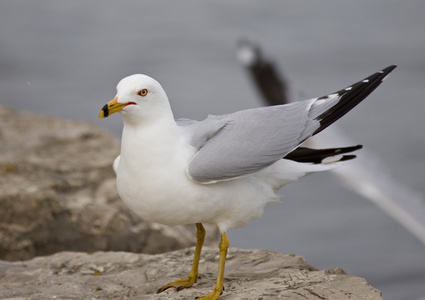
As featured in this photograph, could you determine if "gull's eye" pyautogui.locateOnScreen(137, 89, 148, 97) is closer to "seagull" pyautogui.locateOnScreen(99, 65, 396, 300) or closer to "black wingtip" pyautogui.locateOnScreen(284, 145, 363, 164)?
"seagull" pyautogui.locateOnScreen(99, 65, 396, 300)

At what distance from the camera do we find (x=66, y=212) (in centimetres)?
552

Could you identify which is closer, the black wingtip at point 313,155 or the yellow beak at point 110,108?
the yellow beak at point 110,108

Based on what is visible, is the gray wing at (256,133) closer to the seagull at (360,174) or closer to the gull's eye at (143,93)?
the gull's eye at (143,93)

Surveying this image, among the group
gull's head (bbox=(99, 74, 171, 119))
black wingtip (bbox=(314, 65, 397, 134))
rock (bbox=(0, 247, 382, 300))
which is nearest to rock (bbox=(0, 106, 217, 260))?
rock (bbox=(0, 247, 382, 300))

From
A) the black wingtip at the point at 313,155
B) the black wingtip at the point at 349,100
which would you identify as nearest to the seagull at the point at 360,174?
the black wingtip at the point at 313,155

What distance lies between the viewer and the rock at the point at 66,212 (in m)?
5.52

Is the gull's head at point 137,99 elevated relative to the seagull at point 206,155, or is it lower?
elevated

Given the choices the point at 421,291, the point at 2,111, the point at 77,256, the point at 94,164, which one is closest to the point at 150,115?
the point at 77,256

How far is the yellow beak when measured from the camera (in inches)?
146

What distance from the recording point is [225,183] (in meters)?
4.08

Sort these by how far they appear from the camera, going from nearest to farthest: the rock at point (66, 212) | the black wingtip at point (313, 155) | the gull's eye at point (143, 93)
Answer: the gull's eye at point (143, 93) < the black wingtip at point (313, 155) < the rock at point (66, 212)

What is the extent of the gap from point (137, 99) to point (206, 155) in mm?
480

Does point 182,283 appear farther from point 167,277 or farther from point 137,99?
point 137,99

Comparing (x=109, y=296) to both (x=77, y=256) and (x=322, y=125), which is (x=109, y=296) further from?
(x=322, y=125)
